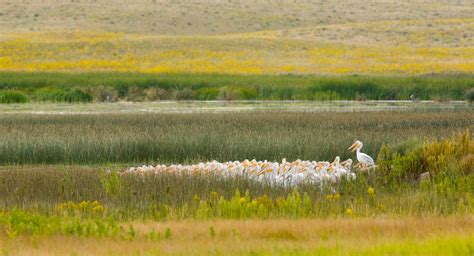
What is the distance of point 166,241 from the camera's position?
10.6 m

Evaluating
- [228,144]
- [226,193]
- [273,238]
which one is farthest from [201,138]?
[273,238]

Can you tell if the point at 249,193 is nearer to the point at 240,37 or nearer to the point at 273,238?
the point at 273,238

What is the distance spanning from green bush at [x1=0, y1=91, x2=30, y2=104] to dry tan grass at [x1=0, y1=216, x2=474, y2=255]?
3101cm

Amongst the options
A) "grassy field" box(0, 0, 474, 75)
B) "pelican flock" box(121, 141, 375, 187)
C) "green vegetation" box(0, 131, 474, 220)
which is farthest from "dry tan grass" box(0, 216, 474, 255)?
"grassy field" box(0, 0, 474, 75)

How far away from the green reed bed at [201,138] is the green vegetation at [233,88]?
15815mm

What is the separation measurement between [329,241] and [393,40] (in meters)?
66.0

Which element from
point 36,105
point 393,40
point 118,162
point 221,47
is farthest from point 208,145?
point 393,40

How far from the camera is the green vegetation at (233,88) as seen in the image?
42.8 m

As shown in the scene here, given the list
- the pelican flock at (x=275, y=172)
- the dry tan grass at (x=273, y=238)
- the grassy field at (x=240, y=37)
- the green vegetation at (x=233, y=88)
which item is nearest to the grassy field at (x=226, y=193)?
the dry tan grass at (x=273, y=238)

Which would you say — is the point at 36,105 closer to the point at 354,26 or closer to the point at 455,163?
the point at 455,163

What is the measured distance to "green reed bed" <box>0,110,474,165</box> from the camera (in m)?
21.3

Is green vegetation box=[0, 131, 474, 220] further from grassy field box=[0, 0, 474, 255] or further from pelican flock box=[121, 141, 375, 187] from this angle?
pelican flock box=[121, 141, 375, 187]

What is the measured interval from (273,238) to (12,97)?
108ft

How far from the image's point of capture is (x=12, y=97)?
138 feet
